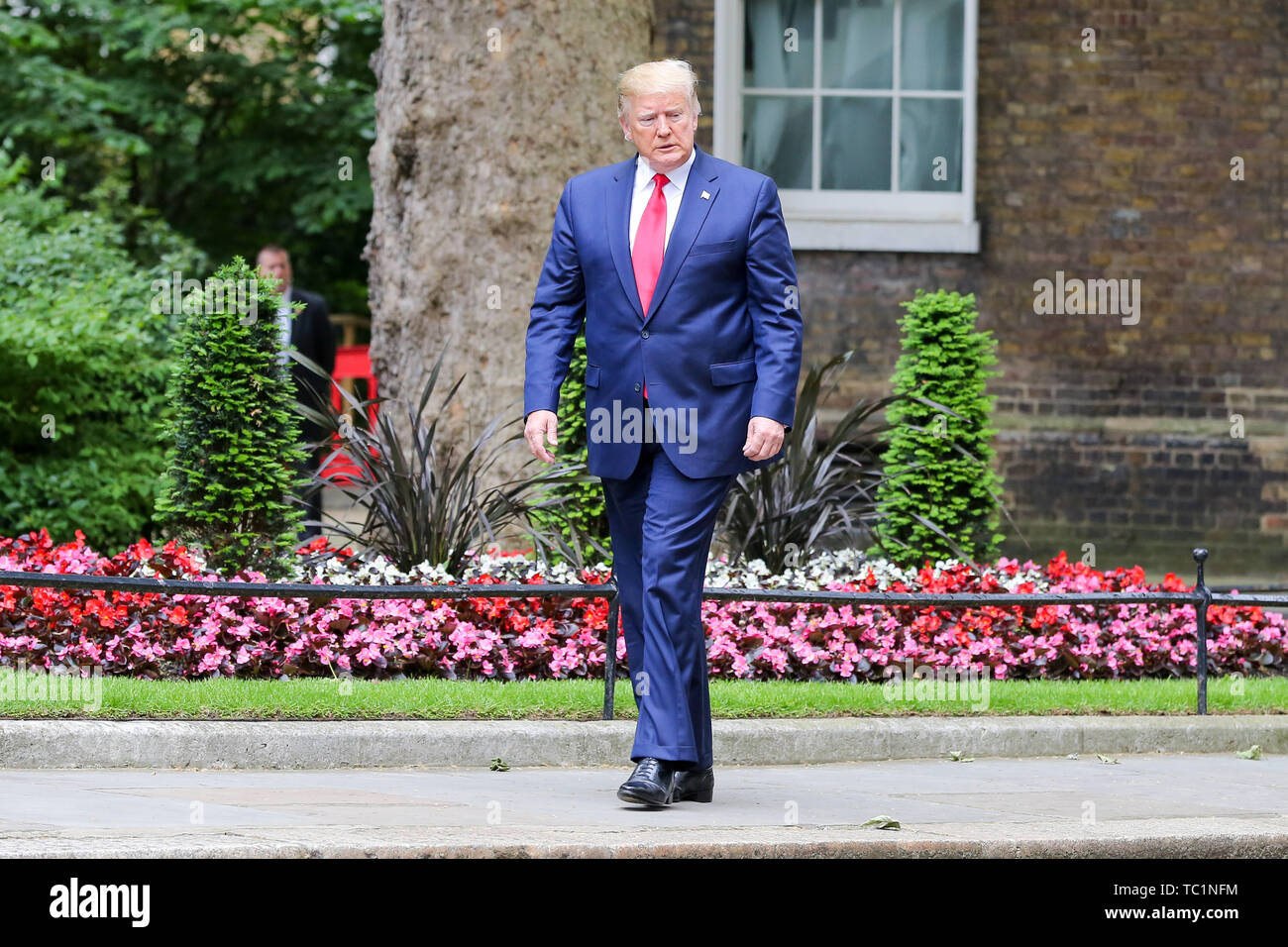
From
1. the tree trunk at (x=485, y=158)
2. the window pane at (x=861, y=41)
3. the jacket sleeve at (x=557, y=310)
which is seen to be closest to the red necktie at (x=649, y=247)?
the jacket sleeve at (x=557, y=310)

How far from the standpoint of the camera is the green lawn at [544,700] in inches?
257

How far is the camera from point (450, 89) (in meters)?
10.2

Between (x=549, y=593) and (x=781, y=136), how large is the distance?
7177 millimetres

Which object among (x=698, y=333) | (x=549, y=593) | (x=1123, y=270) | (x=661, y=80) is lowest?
(x=549, y=593)

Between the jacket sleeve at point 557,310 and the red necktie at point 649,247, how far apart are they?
220 mm

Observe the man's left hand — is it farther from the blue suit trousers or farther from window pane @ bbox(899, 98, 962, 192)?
window pane @ bbox(899, 98, 962, 192)

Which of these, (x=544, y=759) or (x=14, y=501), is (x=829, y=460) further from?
(x=14, y=501)

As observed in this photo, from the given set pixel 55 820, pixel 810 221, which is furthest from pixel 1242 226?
pixel 55 820

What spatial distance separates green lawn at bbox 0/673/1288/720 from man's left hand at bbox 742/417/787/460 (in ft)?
5.96

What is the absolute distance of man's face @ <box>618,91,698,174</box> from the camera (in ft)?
18.1

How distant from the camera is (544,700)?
22.8 feet

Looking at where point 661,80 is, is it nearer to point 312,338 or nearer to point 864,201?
point 312,338

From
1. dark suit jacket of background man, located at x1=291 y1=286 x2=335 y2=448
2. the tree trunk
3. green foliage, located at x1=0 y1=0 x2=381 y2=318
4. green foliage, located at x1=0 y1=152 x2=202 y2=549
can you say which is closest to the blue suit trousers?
the tree trunk

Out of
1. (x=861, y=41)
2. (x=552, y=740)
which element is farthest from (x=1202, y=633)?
(x=861, y=41)
